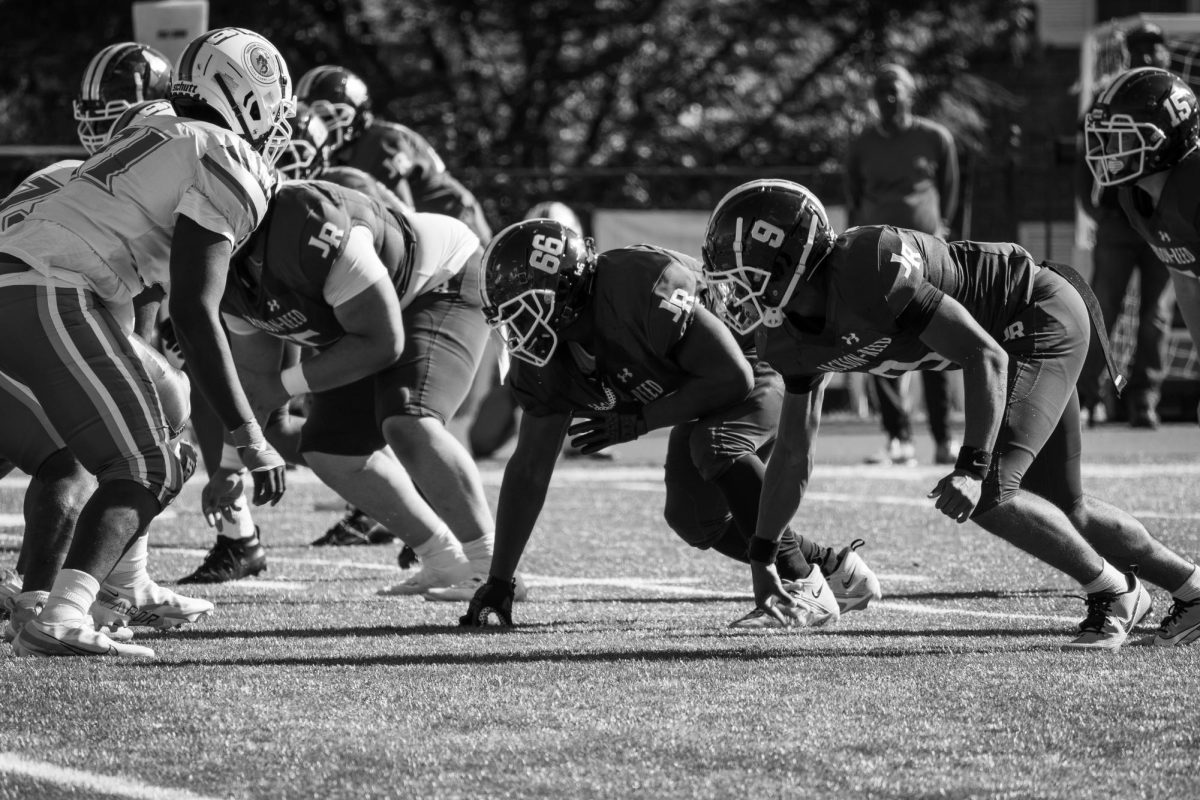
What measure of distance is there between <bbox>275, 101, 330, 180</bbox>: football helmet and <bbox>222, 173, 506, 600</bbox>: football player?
738 millimetres

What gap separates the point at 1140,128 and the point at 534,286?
2.22 meters

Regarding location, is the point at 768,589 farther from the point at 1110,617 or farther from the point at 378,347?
the point at 378,347

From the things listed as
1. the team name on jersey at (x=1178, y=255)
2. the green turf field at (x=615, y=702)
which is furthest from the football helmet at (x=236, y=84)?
the team name on jersey at (x=1178, y=255)

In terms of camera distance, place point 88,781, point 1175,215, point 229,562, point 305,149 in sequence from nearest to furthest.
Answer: point 88,781
point 1175,215
point 229,562
point 305,149

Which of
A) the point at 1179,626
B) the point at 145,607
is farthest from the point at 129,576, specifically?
the point at 1179,626

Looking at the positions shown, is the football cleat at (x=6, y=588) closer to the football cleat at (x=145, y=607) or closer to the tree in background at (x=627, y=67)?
the football cleat at (x=145, y=607)

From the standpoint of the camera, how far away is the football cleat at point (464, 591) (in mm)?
5957

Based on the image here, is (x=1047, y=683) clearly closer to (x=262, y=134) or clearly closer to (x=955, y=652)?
(x=955, y=652)

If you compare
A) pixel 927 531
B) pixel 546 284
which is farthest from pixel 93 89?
pixel 927 531

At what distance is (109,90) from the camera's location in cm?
631

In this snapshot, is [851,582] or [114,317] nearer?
[114,317]

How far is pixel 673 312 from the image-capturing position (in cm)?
510

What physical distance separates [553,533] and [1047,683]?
4.05 metres

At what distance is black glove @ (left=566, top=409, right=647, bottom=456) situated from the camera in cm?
487
